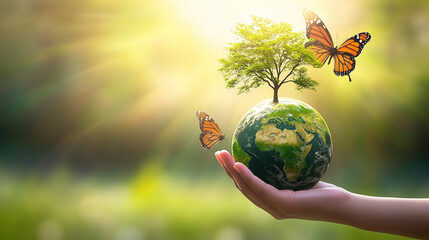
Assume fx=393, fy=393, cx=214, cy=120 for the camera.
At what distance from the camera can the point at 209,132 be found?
5.09 m

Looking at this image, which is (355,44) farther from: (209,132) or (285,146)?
(209,132)

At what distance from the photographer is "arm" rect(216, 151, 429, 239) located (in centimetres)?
425

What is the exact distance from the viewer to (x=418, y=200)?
14.2 ft

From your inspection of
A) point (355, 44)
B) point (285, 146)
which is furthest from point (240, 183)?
point (355, 44)

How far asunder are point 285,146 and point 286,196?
0.55 metres

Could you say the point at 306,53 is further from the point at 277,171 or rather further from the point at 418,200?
the point at 418,200

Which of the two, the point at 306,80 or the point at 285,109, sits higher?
the point at 306,80

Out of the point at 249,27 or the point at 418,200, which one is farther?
the point at 249,27

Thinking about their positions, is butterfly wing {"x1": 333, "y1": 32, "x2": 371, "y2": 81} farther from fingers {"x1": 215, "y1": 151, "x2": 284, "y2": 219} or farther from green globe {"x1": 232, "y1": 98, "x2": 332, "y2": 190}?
fingers {"x1": 215, "y1": 151, "x2": 284, "y2": 219}

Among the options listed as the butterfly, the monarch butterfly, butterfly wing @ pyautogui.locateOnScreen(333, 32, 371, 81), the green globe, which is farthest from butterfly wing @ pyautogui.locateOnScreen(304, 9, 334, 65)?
the monarch butterfly

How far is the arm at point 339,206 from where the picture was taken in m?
4.25

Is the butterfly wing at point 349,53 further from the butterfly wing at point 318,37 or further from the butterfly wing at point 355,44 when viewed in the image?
the butterfly wing at point 318,37

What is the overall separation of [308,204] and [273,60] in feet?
5.66

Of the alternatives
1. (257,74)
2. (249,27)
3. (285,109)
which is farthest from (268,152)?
(249,27)
